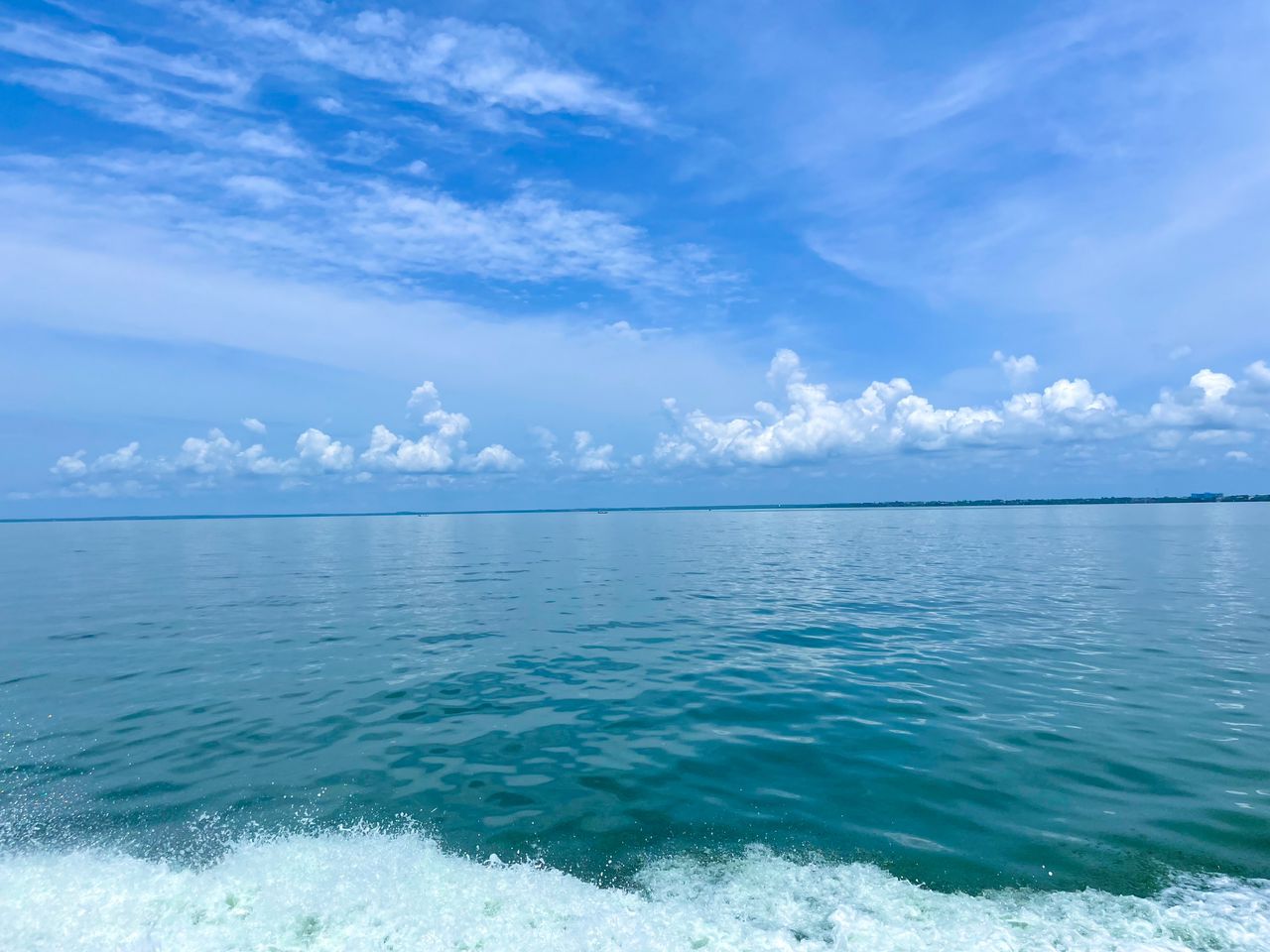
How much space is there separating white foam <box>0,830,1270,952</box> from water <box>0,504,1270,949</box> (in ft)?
0.15

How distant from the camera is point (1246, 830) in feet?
40.2

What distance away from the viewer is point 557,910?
33.4 feet

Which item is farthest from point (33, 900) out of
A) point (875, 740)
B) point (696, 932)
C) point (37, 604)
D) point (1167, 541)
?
point (1167, 541)

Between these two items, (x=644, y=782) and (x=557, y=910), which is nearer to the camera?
(x=557, y=910)

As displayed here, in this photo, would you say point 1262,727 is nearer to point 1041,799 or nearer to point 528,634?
point 1041,799

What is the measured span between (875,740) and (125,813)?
54.6 ft

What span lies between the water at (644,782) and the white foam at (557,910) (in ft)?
0.15

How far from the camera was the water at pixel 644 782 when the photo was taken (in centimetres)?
1005

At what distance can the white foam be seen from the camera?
31.1 ft

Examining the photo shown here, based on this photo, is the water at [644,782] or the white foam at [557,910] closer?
the white foam at [557,910]

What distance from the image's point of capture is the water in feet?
33.0

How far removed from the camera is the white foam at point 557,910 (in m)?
9.48

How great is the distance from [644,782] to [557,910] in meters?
4.78

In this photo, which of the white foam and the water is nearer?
the white foam
